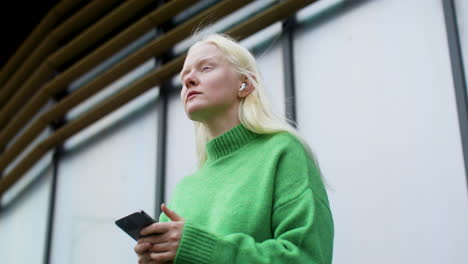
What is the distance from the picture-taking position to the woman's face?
2.42 meters

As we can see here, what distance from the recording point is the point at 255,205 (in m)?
2.15

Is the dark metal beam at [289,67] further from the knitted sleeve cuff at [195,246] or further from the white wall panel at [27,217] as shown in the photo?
the white wall panel at [27,217]

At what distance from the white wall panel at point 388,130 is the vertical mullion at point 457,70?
0.17 feet

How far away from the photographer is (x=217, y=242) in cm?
192

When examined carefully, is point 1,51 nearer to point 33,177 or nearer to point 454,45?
point 33,177

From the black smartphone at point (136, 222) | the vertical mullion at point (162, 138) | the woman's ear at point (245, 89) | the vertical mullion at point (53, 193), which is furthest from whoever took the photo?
the vertical mullion at point (53, 193)

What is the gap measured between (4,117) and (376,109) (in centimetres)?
448

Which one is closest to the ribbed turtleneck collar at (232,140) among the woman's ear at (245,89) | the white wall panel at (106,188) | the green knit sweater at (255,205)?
the green knit sweater at (255,205)

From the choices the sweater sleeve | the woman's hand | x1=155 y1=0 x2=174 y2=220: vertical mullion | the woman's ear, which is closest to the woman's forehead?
the woman's ear

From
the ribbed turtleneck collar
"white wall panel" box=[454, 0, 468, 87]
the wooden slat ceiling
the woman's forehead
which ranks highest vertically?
the wooden slat ceiling

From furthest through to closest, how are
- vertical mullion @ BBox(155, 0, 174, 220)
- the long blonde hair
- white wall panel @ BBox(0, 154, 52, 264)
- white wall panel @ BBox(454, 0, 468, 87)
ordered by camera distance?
white wall panel @ BBox(0, 154, 52, 264)
vertical mullion @ BBox(155, 0, 174, 220)
white wall panel @ BBox(454, 0, 468, 87)
the long blonde hair

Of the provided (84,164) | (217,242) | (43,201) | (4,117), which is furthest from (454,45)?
(4,117)

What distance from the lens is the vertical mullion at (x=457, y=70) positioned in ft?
12.2

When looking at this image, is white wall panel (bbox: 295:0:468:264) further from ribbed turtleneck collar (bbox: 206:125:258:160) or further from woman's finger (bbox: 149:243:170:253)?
woman's finger (bbox: 149:243:170:253)
